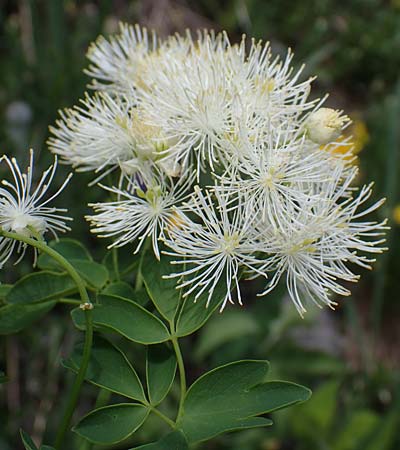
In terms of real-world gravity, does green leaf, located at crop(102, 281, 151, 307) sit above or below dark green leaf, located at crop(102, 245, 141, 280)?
below

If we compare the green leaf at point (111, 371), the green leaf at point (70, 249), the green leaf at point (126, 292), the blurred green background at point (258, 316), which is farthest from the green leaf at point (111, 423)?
the blurred green background at point (258, 316)

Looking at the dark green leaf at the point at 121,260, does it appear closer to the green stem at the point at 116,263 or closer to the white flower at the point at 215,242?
the green stem at the point at 116,263

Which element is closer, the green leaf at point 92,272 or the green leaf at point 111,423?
the green leaf at point 111,423

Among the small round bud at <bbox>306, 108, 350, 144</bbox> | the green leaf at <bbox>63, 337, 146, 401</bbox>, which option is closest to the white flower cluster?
the small round bud at <bbox>306, 108, 350, 144</bbox>

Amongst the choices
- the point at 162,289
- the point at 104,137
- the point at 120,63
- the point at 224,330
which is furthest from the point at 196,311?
the point at 224,330

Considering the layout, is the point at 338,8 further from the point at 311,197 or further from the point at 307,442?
the point at 311,197

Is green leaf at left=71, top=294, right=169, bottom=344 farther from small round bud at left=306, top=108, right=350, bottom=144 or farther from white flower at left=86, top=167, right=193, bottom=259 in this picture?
small round bud at left=306, top=108, right=350, bottom=144
